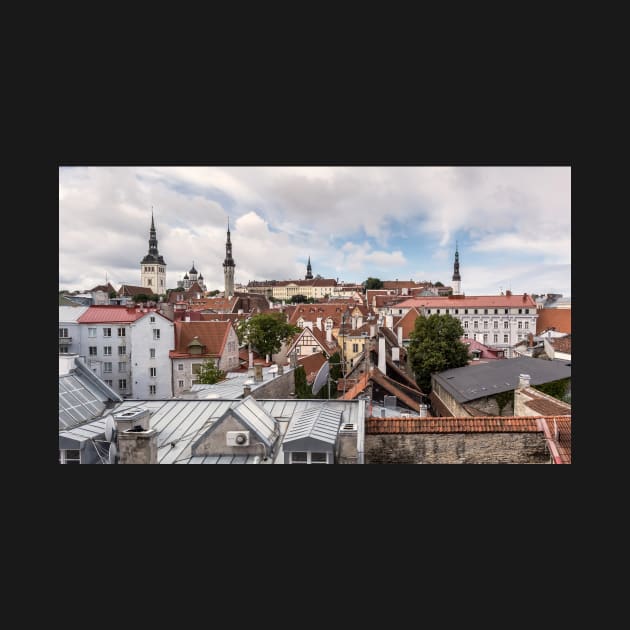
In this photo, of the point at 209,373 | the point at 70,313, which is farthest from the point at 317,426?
the point at 70,313

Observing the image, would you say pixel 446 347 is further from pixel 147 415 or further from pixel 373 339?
pixel 147 415

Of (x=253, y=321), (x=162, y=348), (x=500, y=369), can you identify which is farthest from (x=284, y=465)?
(x=253, y=321)

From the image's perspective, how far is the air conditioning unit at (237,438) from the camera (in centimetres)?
400

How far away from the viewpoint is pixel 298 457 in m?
3.83

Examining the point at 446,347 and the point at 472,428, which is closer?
the point at 472,428

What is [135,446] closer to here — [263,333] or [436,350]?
[436,350]

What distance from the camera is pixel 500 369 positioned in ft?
32.8

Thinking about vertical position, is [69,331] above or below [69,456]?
above

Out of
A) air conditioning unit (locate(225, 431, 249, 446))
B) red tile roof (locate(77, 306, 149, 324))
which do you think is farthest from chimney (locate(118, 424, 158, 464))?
red tile roof (locate(77, 306, 149, 324))

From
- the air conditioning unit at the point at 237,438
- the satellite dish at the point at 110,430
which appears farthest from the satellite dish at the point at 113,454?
the air conditioning unit at the point at 237,438

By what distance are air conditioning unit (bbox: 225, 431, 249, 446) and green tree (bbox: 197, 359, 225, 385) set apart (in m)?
7.24

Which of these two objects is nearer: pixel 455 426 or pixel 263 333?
pixel 455 426

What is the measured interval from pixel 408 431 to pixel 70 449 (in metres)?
3.67

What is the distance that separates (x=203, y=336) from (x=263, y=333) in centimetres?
443
